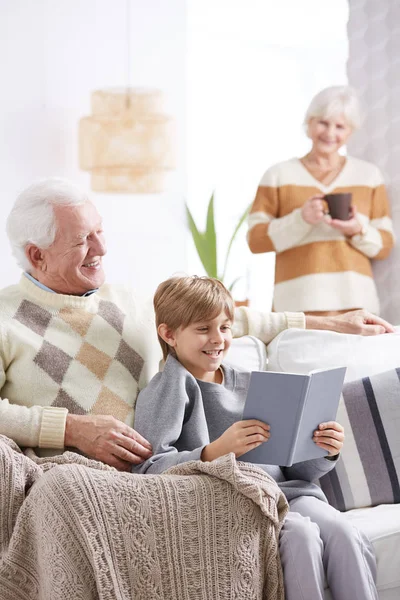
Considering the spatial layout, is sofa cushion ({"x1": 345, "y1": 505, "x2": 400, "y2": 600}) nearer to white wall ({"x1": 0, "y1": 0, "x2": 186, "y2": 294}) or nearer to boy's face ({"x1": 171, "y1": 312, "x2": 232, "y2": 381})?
boy's face ({"x1": 171, "y1": 312, "x2": 232, "y2": 381})

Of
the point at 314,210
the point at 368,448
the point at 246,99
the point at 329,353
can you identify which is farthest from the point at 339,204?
the point at 246,99

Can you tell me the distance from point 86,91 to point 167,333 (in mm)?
3083

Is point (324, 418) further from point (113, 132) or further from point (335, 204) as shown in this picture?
point (113, 132)

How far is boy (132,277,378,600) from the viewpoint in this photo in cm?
178

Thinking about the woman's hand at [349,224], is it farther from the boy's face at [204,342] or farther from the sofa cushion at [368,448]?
the boy's face at [204,342]

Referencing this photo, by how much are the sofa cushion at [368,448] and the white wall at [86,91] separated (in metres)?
2.67

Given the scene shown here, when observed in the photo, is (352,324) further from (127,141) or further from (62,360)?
(127,141)

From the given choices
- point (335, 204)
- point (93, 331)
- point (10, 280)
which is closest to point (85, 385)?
point (93, 331)

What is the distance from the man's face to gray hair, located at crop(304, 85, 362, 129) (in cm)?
172

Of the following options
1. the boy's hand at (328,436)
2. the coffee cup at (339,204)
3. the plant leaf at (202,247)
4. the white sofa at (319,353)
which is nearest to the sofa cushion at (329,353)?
the white sofa at (319,353)

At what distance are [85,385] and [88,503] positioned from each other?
20.8 inches

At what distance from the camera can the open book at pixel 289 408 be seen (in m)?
1.76

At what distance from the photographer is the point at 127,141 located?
450cm

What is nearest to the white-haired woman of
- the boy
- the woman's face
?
the woman's face
